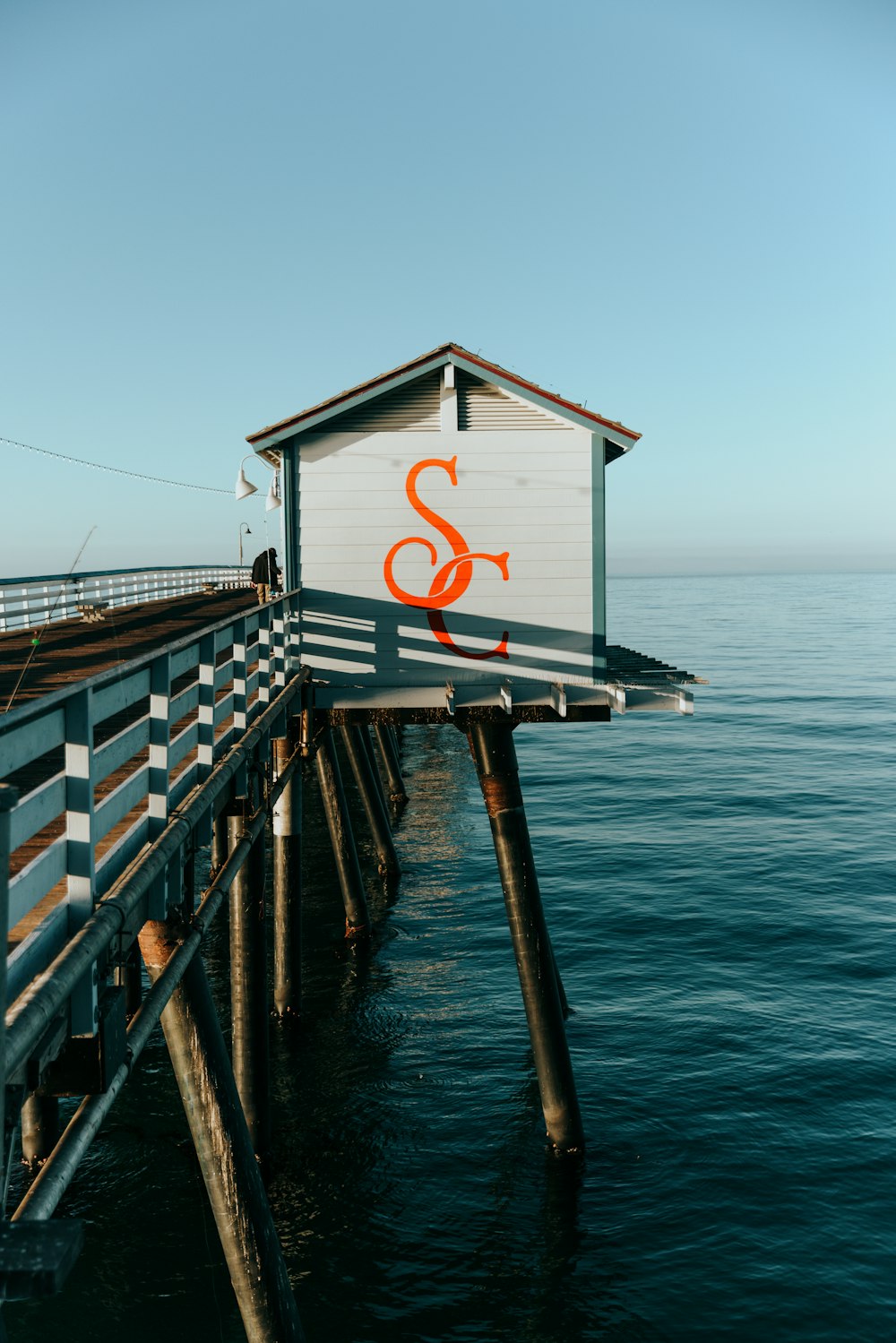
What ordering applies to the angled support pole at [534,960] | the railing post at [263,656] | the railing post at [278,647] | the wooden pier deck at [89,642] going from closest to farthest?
the railing post at [263,656] → the wooden pier deck at [89,642] → the railing post at [278,647] → the angled support pole at [534,960]

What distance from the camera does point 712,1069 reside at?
14586 mm

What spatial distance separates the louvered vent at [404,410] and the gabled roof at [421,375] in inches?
7.9

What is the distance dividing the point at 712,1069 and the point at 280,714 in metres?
8.23

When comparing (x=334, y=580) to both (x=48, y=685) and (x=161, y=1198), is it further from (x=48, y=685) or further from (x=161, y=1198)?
(x=161, y=1198)

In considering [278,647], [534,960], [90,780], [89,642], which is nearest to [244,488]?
[89,642]

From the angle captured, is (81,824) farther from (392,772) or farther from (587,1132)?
(392,772)

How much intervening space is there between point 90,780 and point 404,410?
945 centimetres

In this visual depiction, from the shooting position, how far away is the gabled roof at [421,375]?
42.2 feet

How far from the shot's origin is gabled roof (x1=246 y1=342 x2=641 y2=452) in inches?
507

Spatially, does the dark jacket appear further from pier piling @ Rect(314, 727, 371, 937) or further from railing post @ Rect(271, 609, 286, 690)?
railing post @ Rect(271, 609, 286, 690)

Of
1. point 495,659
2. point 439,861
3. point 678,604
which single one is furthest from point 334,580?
point 678,604

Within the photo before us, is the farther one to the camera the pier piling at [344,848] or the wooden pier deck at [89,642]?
the pier piling at [344,848]

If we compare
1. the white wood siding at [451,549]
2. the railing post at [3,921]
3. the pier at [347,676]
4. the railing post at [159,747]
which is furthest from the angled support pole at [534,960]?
the railing post at [3,921]

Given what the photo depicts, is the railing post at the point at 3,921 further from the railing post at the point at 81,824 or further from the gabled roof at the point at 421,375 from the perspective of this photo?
the gabled roof at the point at 421,375
